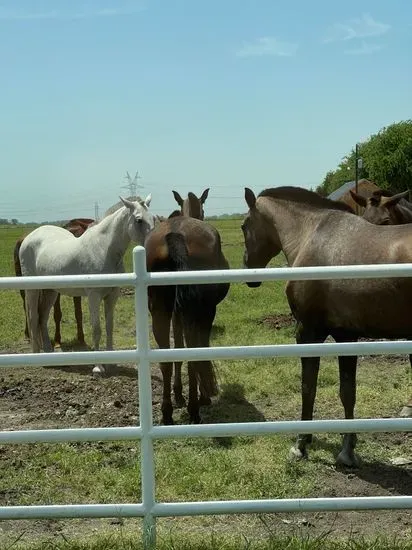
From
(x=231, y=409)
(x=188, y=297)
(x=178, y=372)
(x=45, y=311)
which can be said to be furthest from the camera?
(x=45, y=311)

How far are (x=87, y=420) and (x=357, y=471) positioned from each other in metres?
2.55

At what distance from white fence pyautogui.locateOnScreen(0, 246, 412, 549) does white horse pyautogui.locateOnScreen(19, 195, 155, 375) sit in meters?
4.72

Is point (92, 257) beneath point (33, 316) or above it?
above

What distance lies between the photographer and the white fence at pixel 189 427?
11.7 feet

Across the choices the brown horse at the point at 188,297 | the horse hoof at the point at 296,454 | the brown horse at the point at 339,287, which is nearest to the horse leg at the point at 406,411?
the brown horse at the point at 339,287

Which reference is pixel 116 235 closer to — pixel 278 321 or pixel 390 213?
pixel 278 321

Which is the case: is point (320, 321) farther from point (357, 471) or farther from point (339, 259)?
point (357, 471)

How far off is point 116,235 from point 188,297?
3066mm

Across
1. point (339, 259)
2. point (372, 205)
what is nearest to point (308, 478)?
point (339, 259)

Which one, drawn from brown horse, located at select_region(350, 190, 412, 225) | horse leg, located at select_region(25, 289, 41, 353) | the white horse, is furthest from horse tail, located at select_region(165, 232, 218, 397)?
horse leg, located at select_region(25, 289, 41, 353)

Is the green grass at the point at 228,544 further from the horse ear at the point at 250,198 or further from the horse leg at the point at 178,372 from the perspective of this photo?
the horse ear at the point at 250,198

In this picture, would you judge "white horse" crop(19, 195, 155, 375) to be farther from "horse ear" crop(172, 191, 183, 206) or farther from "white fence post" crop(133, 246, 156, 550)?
"white fence post" crop(133, 246, 156, 550)

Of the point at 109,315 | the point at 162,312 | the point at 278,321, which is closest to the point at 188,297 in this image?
the point at 162,312

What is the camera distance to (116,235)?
29.6 ft
